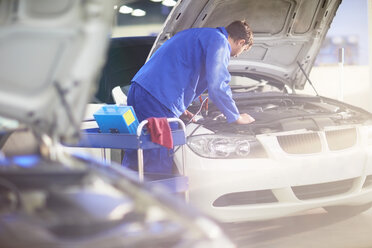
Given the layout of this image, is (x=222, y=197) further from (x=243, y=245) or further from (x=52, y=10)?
(x=52, y=10)

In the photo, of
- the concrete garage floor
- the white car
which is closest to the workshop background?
the white car

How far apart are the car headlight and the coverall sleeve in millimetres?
146

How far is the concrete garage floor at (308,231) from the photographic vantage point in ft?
10.5

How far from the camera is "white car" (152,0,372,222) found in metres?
3.07

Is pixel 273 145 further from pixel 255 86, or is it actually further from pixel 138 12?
pixel 138 12

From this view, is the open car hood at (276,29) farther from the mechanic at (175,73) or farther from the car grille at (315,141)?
the car grille at (315,141)

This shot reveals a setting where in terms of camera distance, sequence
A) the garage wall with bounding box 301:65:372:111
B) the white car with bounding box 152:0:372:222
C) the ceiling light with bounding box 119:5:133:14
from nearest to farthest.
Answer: the white car with bounding box 152:0:372:222 < the ceiling light with bounding box 119:5:133:14 < the garage wall with bounding box 301:65:372:111

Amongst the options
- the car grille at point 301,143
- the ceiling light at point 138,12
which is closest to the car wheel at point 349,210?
the car grille at point 301,143

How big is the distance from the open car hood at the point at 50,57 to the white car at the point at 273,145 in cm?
182

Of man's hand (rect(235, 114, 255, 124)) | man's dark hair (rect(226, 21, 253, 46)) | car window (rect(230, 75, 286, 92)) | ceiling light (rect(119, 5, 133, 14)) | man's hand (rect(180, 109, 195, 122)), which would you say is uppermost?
man's dark hair (rect(226, 21, 253, 46))

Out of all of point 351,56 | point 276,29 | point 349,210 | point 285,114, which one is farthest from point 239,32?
point 351,56

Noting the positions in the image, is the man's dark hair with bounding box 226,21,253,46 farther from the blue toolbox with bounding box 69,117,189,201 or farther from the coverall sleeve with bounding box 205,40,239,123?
the blue toolbox with bounding box 69,117,189,201

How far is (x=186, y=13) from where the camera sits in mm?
3520

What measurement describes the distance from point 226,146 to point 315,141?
1.84 ft
